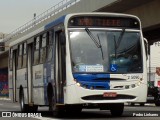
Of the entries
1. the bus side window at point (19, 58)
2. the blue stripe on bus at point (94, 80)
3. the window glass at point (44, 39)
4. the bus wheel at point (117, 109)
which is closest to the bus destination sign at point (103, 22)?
the blue stripe on bus at point (94, 80)

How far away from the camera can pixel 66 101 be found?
51.1 feet

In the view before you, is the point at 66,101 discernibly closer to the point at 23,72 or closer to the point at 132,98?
the point at 132,98

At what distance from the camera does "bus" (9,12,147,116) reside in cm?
1556

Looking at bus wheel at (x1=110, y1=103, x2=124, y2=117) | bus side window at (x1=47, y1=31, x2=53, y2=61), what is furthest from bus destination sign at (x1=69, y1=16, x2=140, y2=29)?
bus wheel at (x1=110, y1=103, x2=124, y2=117)

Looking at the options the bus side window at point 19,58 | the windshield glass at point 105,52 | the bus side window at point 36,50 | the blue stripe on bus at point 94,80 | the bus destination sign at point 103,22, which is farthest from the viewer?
the bus side window at point 19,58

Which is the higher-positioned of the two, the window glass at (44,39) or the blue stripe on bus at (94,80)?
the window glass at (44,39)

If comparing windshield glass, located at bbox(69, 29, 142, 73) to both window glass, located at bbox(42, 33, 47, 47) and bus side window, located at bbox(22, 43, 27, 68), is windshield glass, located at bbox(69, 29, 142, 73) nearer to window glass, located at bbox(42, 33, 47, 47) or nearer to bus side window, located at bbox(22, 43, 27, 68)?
window glass, located at bbox(42, 33, 47, 47)

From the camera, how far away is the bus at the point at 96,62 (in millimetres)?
15562

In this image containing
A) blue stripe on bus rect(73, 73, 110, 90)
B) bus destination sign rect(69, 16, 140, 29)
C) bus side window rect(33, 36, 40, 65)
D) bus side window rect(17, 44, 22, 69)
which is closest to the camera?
blue stripe on bus rect(73, 73, 110, 90)

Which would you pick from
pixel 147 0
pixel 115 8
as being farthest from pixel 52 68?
pixel 115 8

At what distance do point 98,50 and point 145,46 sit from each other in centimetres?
166

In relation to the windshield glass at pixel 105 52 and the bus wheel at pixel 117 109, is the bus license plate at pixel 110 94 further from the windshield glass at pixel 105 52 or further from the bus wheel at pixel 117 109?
the bus wheel at pixel 117 109

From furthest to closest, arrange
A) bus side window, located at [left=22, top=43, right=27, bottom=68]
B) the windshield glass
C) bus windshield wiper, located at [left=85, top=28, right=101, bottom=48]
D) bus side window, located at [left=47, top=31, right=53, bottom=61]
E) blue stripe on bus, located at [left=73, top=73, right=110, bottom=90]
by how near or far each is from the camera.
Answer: bus side window, located at [left=22, top=43, right=27, bottom=68], bus side window, located at [left=47, top=31, right=53, bottom=61], bus windshield wiper, located at [left=85, top=28, right=101, bottom=48], the windshield glass, blue stripe on bus, located at [left=73, top=73, right=110, bottom=90]

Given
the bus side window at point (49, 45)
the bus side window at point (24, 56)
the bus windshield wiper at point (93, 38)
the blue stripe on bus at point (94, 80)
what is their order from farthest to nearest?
the bus side window at point (24, 56) → the bus side window at point (49, 45) → the bus windshield wiper at point (93, 38) → the blue stripe on bus at point (94, 80)
